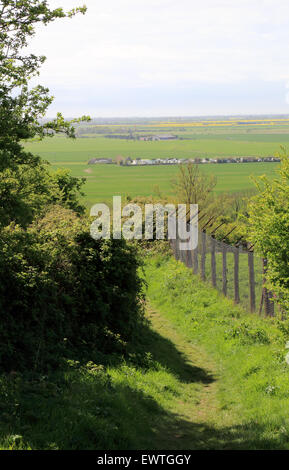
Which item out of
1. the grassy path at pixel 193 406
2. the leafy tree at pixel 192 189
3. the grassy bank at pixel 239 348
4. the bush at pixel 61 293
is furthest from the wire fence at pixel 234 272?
the leafy tree at pixel 192 189

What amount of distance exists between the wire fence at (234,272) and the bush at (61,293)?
396cm

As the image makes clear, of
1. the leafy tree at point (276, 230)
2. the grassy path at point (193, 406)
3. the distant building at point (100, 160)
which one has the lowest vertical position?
the grassy path at point (193, 406)

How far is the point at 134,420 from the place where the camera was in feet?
26.7

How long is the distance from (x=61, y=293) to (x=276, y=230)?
5.53 metres

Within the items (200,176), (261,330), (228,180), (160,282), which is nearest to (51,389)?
(261,330)

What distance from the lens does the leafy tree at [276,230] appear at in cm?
1317

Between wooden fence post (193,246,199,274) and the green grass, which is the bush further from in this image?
wooden fence post (193,246,199,274)

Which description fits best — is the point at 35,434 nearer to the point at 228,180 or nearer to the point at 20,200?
the point at 20,200

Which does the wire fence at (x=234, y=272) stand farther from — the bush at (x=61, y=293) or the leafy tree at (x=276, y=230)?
the bush at (x=61, y=293)

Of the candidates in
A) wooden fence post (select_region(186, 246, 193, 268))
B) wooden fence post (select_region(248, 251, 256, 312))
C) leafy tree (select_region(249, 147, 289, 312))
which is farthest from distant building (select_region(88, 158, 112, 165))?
leafy tree (select_region(249, 147, 289, 312))

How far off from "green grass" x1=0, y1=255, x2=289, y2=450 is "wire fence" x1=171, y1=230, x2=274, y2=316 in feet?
2.33

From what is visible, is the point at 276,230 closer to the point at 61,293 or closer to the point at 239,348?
the point at 239,348

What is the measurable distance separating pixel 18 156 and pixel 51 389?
4.22 meters

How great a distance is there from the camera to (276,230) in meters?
13.2
